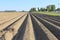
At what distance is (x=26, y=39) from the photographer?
12.6 meters

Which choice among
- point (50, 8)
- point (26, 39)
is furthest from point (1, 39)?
point (50, 8)

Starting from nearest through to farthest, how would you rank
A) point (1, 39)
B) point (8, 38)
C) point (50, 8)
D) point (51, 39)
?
point (51, 39) → point (1, 39) → point (8, 38) → point (50, 8)

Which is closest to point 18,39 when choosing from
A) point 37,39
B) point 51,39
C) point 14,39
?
point 14,39

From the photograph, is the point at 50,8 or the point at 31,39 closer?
the point at 31,39

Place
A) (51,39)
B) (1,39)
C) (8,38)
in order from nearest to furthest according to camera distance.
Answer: (51,39)
(1,39)
(8,38)

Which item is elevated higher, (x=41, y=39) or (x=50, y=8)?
(x=41, y=39)

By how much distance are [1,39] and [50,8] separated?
573ft

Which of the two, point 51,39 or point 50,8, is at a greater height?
point 51,39

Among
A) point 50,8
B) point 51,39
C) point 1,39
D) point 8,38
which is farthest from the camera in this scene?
point 50,8

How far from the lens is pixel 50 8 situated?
608 feet

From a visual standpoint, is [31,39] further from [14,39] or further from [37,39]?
[14,39]

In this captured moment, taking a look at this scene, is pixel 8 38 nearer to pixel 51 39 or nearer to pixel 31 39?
pixel 31 39

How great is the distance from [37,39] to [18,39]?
1675 mm

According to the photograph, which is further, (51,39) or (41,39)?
(41,39)
